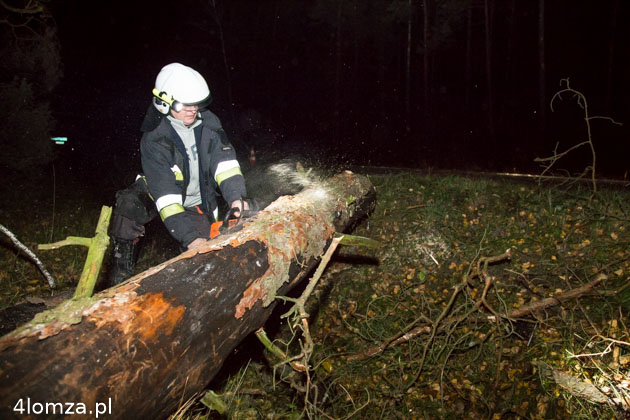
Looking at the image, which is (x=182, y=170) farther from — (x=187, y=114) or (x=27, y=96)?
(x=27, y=96)

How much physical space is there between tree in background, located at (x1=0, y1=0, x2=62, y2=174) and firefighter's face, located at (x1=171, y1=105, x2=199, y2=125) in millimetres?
6772

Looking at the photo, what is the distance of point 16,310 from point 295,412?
2.34 metres

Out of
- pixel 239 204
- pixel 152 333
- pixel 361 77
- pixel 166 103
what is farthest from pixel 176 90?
pixel 361 77

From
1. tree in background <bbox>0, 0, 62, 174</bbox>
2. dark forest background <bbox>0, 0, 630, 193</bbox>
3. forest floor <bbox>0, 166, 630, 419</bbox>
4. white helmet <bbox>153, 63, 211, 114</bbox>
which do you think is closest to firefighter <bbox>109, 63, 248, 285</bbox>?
white helmet <bbox>153, 63, 211, 114</bbox>

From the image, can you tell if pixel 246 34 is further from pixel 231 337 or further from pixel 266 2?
pixel 231 337

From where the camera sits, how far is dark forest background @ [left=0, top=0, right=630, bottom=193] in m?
16.2

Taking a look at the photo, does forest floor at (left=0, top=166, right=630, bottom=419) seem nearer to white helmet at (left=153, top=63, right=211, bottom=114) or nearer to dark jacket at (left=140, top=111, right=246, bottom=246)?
dark jacket at (left=140, top=111, right=246, bottom=246)

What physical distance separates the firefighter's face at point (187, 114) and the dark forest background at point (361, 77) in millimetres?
8240

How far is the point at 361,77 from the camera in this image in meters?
28.5

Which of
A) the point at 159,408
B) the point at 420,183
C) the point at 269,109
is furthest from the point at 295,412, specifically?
the point at 269,109

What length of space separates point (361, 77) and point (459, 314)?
27.6m

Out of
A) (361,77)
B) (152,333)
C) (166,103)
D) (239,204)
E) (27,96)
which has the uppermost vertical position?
(361,77)

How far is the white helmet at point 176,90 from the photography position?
3.24 m

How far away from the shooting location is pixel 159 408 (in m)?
1.75
